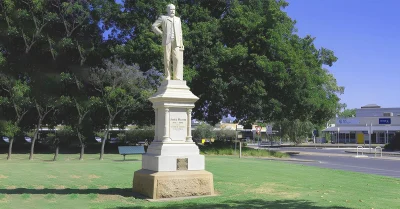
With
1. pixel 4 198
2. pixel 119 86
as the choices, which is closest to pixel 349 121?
pixel 119 86

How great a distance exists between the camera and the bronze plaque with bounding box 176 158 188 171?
11.6 m

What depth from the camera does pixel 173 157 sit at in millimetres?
11570

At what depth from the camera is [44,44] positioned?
31094mm

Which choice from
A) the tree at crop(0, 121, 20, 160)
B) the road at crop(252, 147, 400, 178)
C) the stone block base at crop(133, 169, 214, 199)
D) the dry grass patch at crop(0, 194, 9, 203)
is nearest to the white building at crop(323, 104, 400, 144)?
the road at crop(252, 147, 400, 178)

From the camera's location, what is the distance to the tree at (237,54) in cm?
3155

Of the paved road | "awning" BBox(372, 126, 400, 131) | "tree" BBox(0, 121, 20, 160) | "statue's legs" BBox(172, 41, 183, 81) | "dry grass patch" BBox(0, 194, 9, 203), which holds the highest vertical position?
"statue's legs" BBox(172, 41, 183, 81)

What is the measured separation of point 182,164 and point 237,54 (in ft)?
69.0

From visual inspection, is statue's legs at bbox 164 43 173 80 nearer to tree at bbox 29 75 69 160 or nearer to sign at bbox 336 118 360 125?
tree at bbox 29 75 69 160

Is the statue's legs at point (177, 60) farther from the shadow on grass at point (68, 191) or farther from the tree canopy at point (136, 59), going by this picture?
the tree canopy at point (136, 59)

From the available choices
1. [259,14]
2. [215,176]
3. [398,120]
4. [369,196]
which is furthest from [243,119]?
[398,120]

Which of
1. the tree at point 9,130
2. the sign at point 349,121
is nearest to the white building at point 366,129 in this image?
the sign at point 349,121

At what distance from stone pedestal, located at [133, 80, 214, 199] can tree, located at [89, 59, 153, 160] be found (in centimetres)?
1636

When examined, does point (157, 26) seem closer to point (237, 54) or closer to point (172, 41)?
point (172, 41)

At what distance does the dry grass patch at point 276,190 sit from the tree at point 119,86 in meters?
16.0
